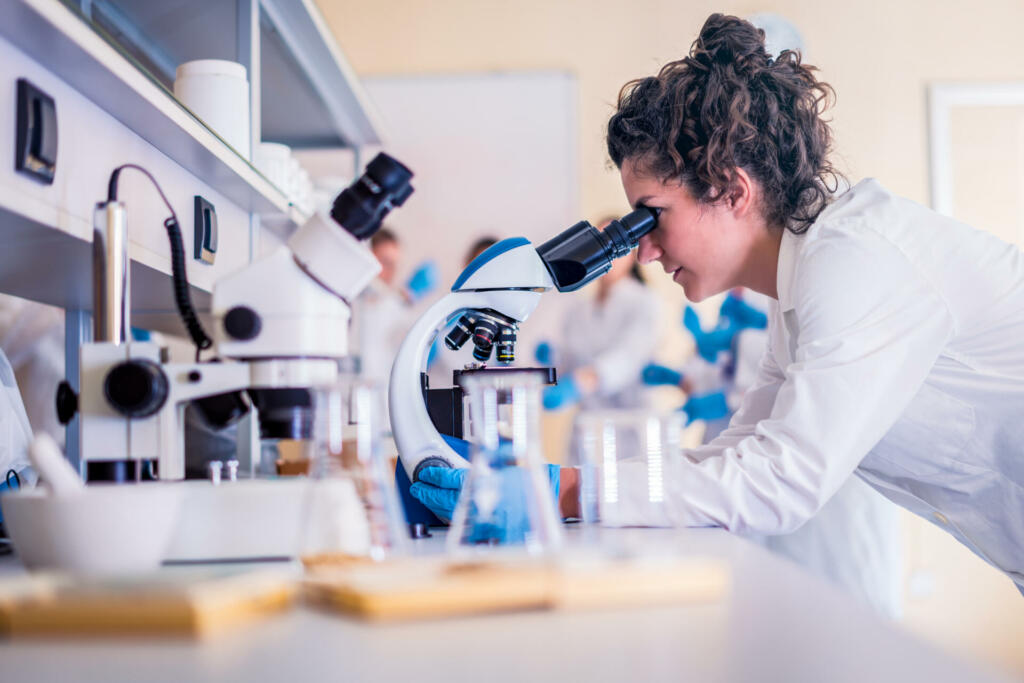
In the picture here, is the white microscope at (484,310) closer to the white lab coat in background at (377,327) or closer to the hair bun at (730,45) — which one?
the hair bun at (730,45)

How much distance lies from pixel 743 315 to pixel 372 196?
7.93 ft

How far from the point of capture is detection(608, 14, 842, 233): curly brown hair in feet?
4.44

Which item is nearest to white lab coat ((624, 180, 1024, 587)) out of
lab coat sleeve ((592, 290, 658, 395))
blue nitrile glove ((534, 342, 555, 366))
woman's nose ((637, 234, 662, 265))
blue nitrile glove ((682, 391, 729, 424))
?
woman's nose ((637, 234, 662, 265))

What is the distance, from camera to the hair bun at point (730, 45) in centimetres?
137

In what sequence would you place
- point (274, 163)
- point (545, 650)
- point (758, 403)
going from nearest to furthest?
point (545, 650)
point (758, 403)
point (274, 163)

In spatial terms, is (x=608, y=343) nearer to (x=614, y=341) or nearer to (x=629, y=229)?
(x=614, y=341)

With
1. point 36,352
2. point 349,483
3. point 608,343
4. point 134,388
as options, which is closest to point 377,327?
point 608,343

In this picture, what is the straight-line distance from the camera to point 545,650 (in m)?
0.46

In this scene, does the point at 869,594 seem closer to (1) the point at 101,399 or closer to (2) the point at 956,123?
(1) the point at 101,399

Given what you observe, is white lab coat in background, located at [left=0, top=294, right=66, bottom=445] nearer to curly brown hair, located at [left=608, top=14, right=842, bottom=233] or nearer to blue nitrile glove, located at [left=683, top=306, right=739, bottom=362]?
curly brown hair, located at [left=608, top=14, right=842, bottom=233]

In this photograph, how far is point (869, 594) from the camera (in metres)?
2.14

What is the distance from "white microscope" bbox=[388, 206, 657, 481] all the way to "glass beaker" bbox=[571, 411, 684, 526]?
281 mm

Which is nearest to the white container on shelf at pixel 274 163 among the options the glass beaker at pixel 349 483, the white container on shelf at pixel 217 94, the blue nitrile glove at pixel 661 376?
the white container on shelf at pixel 217 94

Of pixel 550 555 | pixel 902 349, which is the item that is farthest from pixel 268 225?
pixel 550 555
